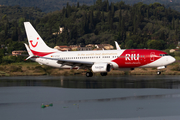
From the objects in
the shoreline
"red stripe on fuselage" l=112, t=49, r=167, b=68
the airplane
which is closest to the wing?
the airplane

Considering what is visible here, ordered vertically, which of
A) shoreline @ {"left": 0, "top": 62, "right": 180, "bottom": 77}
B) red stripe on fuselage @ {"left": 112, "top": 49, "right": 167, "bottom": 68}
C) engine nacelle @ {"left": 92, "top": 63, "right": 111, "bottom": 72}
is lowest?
shoreline @ {"left": 0, "top": 62, "right": 180, "bottom": 77}

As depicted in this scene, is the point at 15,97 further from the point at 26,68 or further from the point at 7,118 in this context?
the point at 26,68

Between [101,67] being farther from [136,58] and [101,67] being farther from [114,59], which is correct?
[136,58]

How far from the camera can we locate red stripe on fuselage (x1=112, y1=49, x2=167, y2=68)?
48000 millimetres

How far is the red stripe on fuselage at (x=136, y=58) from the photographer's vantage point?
48000 millimetres

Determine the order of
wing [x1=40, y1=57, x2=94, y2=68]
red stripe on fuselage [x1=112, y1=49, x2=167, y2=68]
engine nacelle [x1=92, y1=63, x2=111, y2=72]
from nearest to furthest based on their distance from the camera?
engine nacelle [x1=92, y1=63, x2=111, y2=72]
red stripe on fuselage [x1=112, y1=49, x2=167, y2=68]
wing [x1=40, y1=57, x2=94, y2=68]

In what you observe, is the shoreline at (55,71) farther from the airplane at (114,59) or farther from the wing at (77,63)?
the wing at (77,63)

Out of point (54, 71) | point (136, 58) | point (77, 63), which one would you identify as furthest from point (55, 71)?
point (136, 58)

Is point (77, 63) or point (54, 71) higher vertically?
point (77, 63)

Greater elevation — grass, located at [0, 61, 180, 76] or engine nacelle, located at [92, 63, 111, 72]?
engine nacelle, located at [92, 63, 111, 72]

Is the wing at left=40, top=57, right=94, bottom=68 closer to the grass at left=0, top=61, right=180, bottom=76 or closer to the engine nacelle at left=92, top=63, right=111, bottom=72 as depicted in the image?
the engine nacelle at left=92, top=63, right=111, bottom=72

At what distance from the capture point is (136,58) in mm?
48188

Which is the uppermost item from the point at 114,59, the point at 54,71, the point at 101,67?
the point at 114,59

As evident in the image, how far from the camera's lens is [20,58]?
104 m
